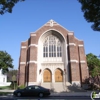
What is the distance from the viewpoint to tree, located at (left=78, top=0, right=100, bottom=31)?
11328 mm

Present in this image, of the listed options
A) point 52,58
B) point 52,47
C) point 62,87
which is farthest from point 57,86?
point 52,47

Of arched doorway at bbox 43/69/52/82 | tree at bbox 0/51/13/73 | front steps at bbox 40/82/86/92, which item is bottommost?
front steps at bbox 40/82/86/92

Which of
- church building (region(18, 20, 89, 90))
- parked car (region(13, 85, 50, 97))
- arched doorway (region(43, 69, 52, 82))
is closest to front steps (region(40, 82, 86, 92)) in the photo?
church building (region(18, 20, 89, 90))

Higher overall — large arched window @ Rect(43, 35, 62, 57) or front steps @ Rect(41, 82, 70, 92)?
large arched window @ Rect(43, 35, 62, 57)

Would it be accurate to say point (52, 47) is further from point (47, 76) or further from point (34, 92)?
point (34, 92)

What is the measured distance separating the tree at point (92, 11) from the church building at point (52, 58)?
52.5ft

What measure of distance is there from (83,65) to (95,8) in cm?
1812

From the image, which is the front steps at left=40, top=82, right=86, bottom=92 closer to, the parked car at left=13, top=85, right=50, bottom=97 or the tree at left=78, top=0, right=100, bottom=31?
the parked car at left=13, top=85, right=50, bottom=97

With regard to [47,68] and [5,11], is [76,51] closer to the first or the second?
[47,68]

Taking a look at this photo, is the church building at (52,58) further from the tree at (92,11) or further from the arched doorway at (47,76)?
the tree at (92,11)

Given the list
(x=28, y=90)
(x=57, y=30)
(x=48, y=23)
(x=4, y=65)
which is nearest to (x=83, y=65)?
(x=57, y=30)

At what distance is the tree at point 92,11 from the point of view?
1133 centimetres

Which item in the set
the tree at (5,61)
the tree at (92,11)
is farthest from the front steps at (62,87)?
the tree at (5,61)

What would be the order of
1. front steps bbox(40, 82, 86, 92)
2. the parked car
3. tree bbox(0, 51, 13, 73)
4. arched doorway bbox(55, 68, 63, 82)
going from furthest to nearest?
tree bbox(0, 51, 13, 73) < arched doorway bbox(55, 68, 63, 82) < front steps bbox(40, 82, 86, 92) < the parked car
